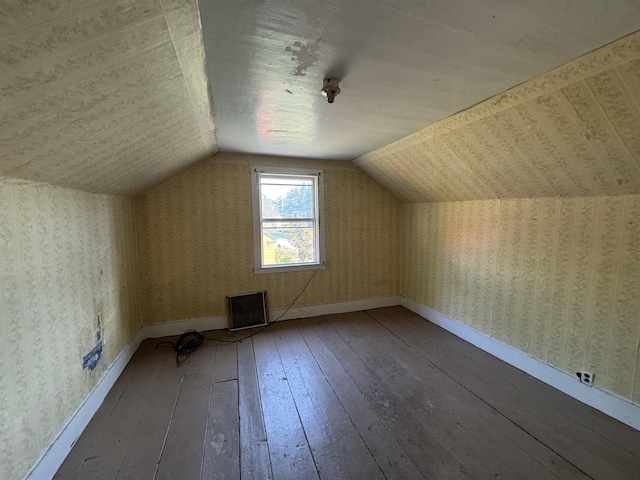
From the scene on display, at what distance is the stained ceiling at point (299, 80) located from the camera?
0.91 m

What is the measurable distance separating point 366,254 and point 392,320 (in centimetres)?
94

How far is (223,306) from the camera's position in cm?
338

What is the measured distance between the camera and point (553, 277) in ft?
7.39

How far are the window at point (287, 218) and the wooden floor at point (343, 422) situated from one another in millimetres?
1210

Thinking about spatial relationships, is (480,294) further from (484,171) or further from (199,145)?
(199,145)

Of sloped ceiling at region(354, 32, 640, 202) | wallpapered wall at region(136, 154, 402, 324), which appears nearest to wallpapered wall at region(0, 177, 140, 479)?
wallpapered wall at region(136, 154, 402, 324)

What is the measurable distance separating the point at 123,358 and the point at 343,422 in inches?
79.8

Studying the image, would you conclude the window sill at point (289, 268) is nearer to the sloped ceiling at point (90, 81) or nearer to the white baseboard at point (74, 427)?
the white baseboard at point (74, 427)

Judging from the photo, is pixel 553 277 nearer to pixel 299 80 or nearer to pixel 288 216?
pixel 299 80

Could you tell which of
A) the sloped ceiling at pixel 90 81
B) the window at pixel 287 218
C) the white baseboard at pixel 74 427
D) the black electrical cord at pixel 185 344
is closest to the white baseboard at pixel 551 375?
the window at pixel 287 218

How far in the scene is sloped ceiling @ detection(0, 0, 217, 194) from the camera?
77 centimetres

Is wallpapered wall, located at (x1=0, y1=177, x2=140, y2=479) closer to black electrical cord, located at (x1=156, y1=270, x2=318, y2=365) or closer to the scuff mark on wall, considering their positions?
black electrical cord, located at (x1=156, y1=270, x2=318, y2=365)

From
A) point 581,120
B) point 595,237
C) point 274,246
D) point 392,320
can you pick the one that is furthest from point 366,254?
point 581,120

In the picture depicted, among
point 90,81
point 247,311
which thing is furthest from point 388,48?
point 247,311
